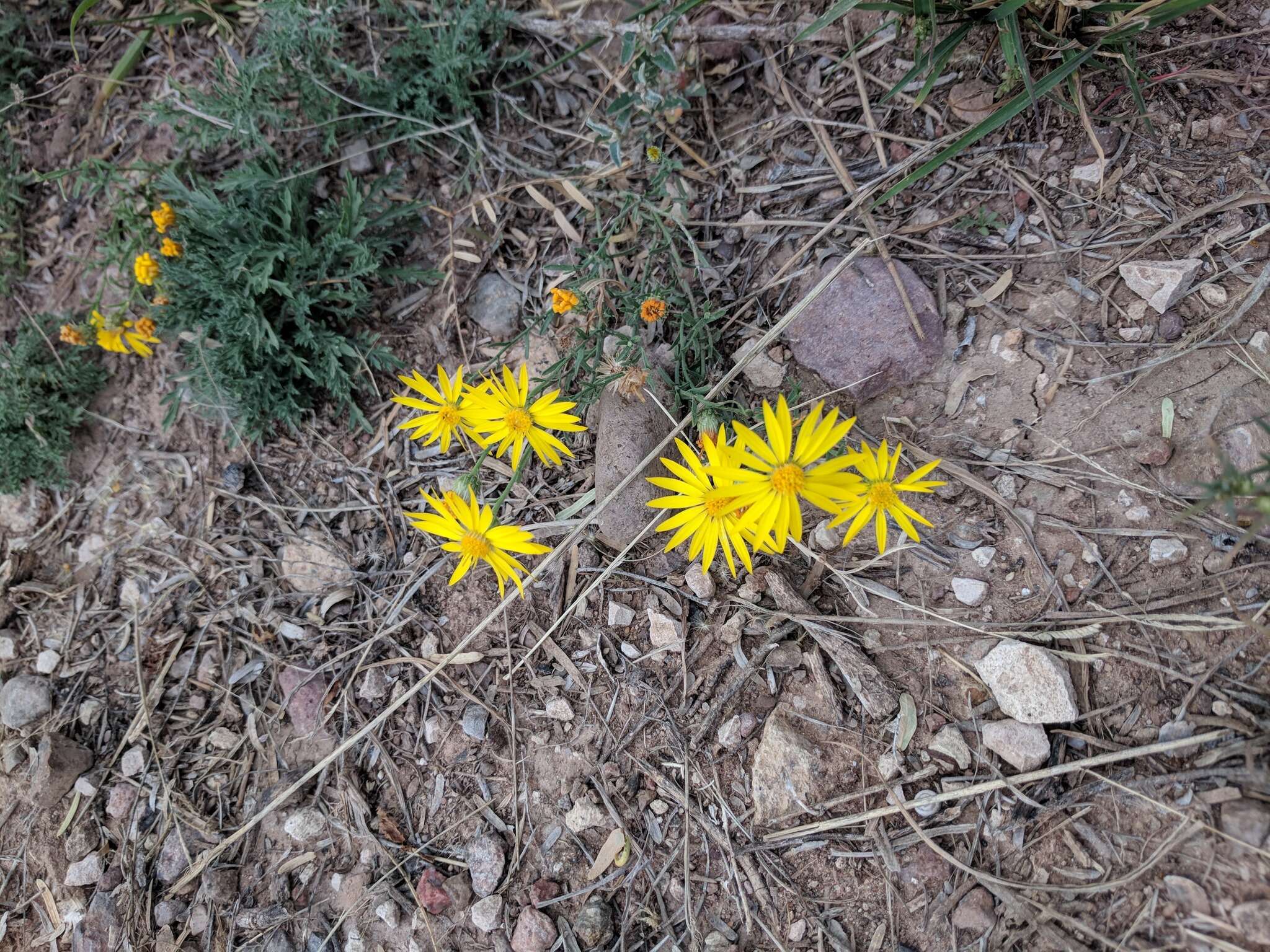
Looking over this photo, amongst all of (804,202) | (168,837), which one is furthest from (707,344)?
(168,837)

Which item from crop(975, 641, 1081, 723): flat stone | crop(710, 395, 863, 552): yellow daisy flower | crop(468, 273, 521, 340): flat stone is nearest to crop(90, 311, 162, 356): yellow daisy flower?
crop(468, 273, 521, 340): flat stone

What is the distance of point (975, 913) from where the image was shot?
6.31 feet

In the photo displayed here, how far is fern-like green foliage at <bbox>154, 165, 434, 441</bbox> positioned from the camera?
2.77m

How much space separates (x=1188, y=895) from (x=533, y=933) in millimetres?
1625

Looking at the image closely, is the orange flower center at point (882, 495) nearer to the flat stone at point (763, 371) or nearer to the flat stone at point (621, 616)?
the flat stone at point (763, 371)

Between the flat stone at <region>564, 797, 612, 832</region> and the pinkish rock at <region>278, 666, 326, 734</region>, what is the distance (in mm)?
935

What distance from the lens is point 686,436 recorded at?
2492 millimetres

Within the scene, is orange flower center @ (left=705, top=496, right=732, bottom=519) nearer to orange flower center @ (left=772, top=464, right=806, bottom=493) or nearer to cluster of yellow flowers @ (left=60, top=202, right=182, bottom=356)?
orange flower center @ (left=772, top=464, right=806, bottom=493)

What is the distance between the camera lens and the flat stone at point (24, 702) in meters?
2.83

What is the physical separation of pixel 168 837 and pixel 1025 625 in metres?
2.76

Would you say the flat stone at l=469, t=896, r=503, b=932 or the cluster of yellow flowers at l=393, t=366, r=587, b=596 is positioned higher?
the cluster of yellow flowers at l=393, t=366, r=587, b=596

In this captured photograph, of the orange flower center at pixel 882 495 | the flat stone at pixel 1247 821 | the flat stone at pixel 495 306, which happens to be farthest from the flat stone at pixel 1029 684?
the flat stone at pixel 495 306

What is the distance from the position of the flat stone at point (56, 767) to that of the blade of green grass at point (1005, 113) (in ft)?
10.7

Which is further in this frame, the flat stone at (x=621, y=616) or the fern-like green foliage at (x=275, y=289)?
the fern-like green foliage at (x=275, y=289)
